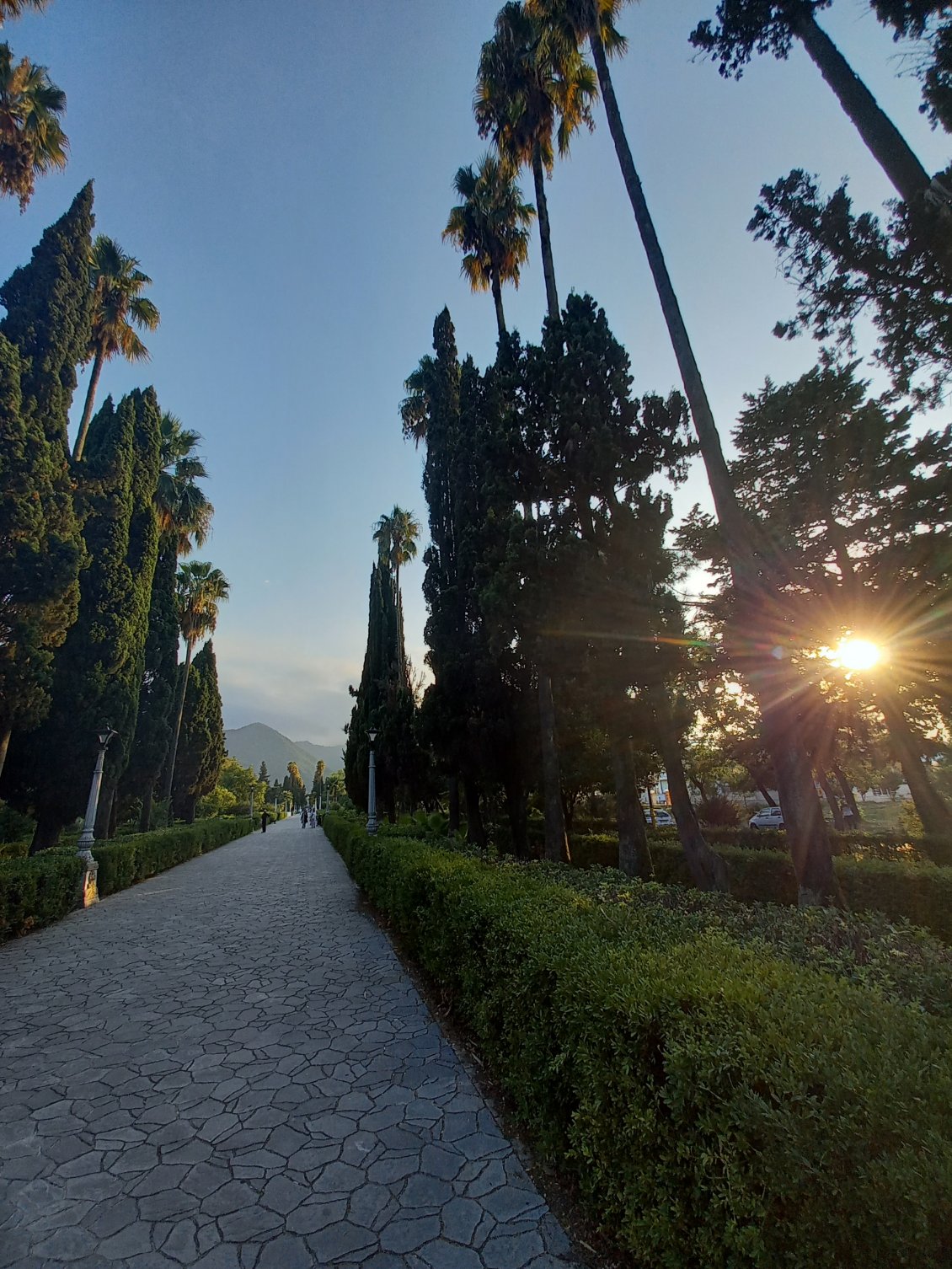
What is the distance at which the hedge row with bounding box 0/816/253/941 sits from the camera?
8440 millimetres

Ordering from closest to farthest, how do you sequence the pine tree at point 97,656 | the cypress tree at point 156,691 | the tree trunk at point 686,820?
1. the tree trunk at point 686,820
2. the pine tree at point 97,656
3. the cypress tree at point 156,691

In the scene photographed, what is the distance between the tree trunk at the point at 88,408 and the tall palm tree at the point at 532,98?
524 inches

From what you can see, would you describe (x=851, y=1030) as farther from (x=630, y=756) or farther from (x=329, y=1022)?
(x=630, y=756)

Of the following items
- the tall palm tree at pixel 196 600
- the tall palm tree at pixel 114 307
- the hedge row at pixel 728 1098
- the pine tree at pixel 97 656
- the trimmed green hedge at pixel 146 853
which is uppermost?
the tall palm tree at pixel 114 307

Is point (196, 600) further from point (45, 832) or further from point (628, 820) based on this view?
point (628, 820)

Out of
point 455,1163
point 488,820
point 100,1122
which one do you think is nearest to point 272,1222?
point 455,1163

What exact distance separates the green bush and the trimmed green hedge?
2062 millimetres

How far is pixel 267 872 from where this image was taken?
56.2 feet

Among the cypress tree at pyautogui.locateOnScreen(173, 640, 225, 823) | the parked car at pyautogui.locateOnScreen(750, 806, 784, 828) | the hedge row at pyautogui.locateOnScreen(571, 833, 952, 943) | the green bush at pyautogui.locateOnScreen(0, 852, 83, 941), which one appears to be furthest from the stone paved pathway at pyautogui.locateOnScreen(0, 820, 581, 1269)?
the parked car at pyautogui.locateOnScreen(750, 806, 784, 828)

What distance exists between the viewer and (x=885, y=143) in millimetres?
7199

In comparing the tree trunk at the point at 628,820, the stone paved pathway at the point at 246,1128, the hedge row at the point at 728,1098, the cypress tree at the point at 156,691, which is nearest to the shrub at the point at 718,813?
the tree trunk at the point at 628,820

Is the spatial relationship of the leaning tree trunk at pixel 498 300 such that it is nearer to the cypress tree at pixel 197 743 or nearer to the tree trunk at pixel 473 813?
the tree trunk at pixel 473 813

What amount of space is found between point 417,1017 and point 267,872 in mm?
13825

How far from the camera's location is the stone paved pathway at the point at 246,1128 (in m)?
2.48
